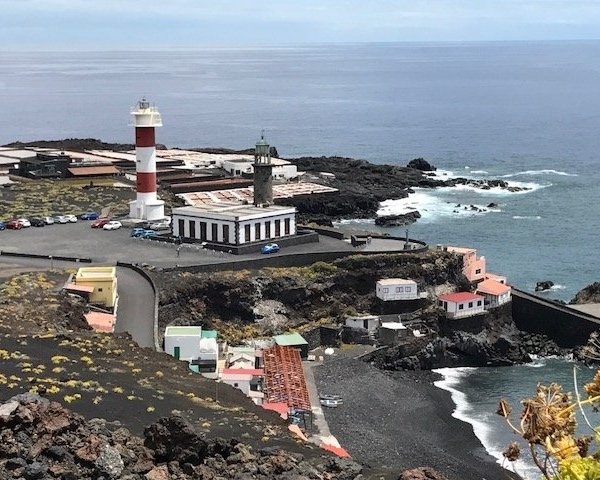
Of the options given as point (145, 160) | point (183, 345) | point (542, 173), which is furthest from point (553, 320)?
point (542, 173)

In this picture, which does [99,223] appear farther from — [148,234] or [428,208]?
[428,208]

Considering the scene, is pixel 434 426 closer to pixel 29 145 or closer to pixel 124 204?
pixel 124 204

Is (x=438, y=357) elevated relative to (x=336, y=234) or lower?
lower

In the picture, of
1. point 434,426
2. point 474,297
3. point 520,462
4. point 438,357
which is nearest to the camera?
point 520,462

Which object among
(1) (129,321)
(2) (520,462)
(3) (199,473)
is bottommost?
(2) (520,462)

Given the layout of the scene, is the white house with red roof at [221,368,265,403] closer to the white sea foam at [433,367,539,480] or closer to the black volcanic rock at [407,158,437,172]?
the white sea foam at [433,367,539,480]

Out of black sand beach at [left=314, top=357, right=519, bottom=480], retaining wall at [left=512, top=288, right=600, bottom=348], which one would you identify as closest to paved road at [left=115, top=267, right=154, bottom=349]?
black sand beach at [left=314, top=357, right=519, bottom=480]

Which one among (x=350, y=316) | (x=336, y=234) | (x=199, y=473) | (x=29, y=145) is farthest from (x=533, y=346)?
(x=29, y=145)
